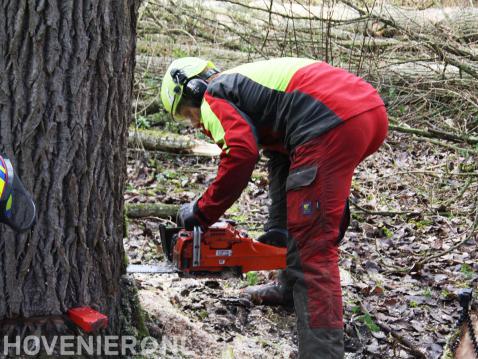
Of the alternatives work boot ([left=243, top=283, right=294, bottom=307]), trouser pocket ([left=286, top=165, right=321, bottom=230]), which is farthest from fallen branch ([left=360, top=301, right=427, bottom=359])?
trouser pocket ([left=286, top=165, right=321, bottom=230])

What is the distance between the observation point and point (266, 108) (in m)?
3.34

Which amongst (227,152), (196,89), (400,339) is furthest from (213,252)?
(400,339)

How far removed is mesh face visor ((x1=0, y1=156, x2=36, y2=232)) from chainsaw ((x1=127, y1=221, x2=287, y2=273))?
1.35m

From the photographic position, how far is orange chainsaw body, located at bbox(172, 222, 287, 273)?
3451 mm

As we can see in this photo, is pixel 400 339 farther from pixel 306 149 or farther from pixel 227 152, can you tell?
pixel 227 152

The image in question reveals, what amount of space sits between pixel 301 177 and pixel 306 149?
147 mm

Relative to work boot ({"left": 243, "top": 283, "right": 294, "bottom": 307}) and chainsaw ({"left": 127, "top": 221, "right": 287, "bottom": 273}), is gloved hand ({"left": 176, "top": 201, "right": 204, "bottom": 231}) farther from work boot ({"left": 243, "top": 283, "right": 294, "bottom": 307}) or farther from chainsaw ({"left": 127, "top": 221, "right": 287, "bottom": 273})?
work boot ({"left": 243, "top": 283, "right": 294, "bottom": 307})

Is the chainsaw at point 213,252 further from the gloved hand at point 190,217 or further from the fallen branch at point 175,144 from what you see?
A: the fallen branch at point 175,144

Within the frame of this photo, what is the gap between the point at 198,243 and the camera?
3443mm

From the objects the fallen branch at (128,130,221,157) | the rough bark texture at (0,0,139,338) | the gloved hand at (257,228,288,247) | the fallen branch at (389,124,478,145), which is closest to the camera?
the rough bark texture at (0,0,139,338)

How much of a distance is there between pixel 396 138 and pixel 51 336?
5876mm

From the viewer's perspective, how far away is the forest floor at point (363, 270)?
11.6 ft

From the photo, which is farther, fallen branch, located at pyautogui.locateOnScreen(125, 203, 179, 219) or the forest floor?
fallen branch, located at pyautogui.locateOnScreen(125, 203, 179, 219)

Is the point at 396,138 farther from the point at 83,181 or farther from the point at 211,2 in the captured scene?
the point at 83,181
